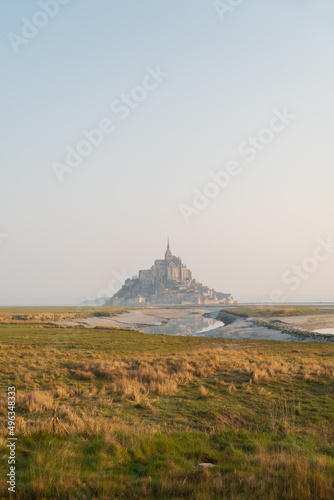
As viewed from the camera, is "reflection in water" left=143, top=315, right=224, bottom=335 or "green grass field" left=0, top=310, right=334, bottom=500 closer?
"green grass field" left=0, top=310, right=334, bottom=500

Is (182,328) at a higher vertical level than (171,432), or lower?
lower

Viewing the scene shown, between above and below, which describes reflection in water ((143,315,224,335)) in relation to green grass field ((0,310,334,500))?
below

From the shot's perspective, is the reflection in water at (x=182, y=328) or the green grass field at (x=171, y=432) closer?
the green grass field at (x=171, y=432)

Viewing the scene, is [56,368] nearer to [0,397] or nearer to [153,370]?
[153,370]

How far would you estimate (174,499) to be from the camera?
4730 mm

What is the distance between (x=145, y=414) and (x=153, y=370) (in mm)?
6139

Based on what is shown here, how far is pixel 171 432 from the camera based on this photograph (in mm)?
8492

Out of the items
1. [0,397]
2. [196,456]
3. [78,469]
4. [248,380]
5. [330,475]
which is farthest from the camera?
[248,380]

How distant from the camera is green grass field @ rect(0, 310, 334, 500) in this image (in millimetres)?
5129

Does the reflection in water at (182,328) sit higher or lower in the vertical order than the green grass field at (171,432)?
lower

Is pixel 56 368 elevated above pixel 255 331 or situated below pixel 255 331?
above

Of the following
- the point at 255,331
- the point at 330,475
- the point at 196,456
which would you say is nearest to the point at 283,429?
the point at 196,456

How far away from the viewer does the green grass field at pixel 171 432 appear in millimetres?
5129

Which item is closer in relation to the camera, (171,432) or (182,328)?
(171,432)
